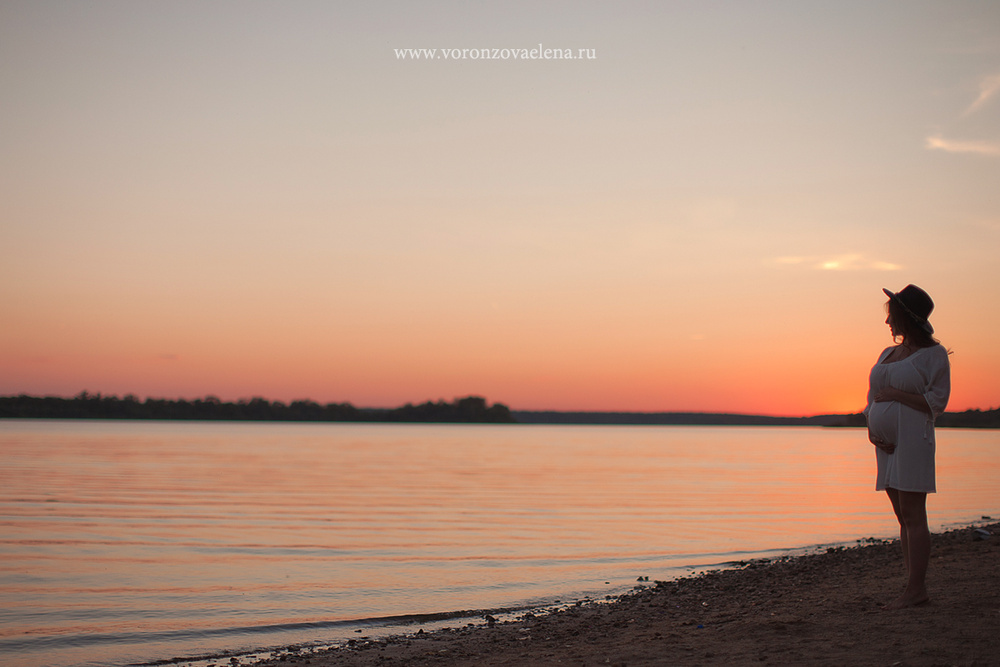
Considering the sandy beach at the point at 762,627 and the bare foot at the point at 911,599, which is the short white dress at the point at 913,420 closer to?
the bare foot at the point at 911,599

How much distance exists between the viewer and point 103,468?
40.4 m

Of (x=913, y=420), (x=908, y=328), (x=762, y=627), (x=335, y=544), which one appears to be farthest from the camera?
(x=335, y=544)

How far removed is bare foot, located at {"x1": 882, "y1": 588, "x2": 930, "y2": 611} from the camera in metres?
6.28

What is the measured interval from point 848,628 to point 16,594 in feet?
39.5

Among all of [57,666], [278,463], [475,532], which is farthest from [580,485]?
[57,666]

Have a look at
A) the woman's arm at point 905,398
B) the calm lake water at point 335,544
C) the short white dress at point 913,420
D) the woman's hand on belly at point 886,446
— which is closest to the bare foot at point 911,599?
the short white dress at point 913,420

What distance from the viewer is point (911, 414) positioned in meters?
6.01

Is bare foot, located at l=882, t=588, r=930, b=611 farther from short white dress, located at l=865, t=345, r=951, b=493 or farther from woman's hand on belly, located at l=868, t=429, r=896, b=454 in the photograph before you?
woman's hand on belly, located at l=868, t=429, r=896, b=454

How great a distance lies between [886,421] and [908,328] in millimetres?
783

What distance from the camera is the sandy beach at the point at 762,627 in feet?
18.2

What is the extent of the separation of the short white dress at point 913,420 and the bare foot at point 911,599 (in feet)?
3.22

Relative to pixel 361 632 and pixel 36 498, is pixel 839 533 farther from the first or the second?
pixel 36 498

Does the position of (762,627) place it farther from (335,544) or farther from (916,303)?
(335,544)

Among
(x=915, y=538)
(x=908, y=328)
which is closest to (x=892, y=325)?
(x=908, y=328)
